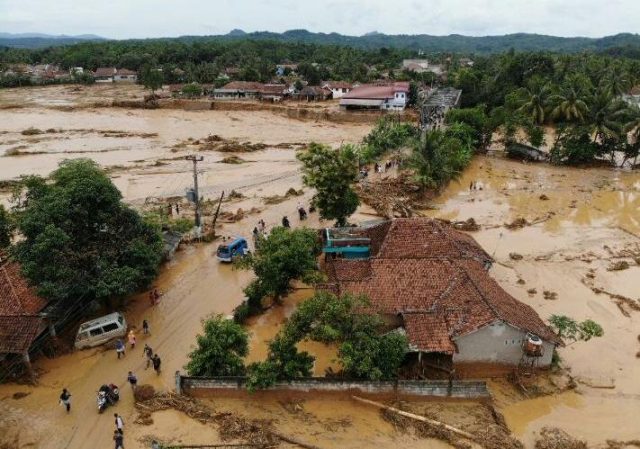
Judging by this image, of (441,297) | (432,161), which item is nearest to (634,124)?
(432,161)

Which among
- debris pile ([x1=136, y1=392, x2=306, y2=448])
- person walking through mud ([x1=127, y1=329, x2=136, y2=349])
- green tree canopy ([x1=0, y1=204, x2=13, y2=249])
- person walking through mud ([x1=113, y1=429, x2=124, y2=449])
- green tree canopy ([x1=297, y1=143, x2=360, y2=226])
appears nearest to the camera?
person walking through mud ([x1=113, y1=429, x2=124, y2=449])

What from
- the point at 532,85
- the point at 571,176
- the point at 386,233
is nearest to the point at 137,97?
the point at 532,85

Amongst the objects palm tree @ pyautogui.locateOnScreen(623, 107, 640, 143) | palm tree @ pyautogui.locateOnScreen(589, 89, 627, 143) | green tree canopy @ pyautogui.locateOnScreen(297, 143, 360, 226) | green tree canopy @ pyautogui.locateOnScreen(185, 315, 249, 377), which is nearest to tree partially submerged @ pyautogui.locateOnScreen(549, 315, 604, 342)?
green tree canopy @ pyautogui.locateOnScreen(185, 315, 249, 377)

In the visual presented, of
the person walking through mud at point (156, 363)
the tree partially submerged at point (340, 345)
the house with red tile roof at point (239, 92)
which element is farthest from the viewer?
the house with red tile roof at point (239, 92)

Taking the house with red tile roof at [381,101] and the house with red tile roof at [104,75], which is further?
the house with red tile roof at [104,75]

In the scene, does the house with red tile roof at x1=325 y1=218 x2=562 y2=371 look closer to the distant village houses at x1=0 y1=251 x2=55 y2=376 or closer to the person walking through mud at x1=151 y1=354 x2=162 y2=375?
the person walking through mud at x1=151 y1=354 x2=162 y2=375

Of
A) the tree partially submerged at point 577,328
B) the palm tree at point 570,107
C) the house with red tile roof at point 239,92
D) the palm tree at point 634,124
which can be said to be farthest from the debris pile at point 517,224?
the house with red tile roof at point 239,92

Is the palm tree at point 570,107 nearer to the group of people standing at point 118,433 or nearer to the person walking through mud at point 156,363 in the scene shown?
the person walking through mud at point 156,363
